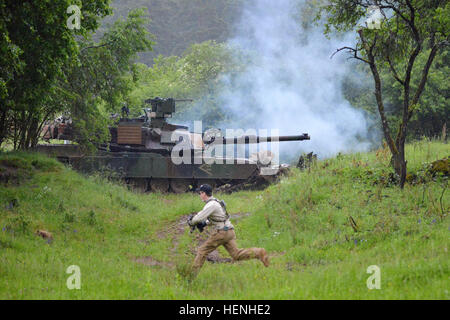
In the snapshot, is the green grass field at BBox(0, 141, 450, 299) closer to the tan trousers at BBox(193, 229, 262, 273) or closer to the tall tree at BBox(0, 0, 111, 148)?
the tan trousers at BBox(193, 229, 262, 273)

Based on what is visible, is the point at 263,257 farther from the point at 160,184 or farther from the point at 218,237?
the point at 160,184

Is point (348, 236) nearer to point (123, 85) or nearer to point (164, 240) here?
point (164, 240)

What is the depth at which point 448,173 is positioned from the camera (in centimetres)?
1115

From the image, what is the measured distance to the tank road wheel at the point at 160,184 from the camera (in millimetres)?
20047

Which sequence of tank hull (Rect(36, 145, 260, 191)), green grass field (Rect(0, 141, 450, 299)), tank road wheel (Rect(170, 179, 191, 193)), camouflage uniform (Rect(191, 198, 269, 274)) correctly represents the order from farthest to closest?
tank road wheel (Rect(170, 179, 191, 193)) < tank hull (Rect(36, 145, 260, 191)) < camouflage uniform (Rect(191, 198, 269, 274)) < green grass field (Rect(0, 141, 450, 299))

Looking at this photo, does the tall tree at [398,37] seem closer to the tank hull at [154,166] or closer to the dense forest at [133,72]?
the dense forest at [133,72]

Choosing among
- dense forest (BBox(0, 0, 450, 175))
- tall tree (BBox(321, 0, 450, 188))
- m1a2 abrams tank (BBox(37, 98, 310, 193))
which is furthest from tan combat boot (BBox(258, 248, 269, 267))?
m1a2 abrams tank (BBox(37, 98, 310, 193))

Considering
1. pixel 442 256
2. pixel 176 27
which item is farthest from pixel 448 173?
pixel 176 27

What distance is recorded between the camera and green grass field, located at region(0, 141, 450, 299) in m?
6.36

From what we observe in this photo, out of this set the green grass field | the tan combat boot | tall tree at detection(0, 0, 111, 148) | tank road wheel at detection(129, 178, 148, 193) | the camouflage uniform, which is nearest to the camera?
the green grass field

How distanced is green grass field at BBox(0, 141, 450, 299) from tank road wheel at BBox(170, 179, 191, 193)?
4417 millimetres

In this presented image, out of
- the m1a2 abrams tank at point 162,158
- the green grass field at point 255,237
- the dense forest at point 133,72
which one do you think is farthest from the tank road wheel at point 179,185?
the green grass field at point 255,237

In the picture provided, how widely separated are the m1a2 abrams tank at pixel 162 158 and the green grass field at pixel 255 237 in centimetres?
383

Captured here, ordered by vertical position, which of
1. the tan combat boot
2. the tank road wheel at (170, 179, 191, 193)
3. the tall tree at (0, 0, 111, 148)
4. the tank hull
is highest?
the tall tree at (0, 0, 111, 148)
